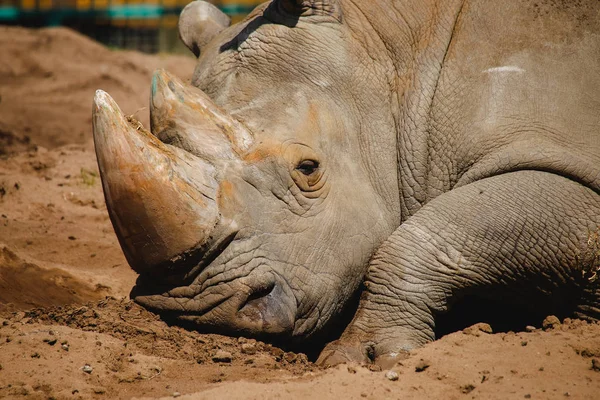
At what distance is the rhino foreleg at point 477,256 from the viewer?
15.4 ft

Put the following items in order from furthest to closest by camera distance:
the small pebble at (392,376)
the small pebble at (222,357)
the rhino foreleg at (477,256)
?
the rhino foreleg at (477,256) < the small pebble at (222,357) < the small pebble at (392,376)

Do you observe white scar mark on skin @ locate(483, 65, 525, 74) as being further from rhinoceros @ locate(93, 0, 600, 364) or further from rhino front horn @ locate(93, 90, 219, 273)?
rhino front horn @ locate(93, 90, 219, 273)

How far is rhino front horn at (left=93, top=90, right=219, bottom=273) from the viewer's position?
13.8 ft

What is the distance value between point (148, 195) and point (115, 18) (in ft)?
34.6

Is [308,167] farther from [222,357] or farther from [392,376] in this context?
[392,376]

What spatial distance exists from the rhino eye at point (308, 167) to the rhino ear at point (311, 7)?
2.92 ft

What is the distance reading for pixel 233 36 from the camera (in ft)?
17.1

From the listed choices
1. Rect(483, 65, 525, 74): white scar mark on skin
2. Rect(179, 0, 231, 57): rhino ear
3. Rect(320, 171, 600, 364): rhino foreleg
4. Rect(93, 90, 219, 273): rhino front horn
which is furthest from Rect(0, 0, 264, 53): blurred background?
Rect(93, 90, 219, 273): rhino front horn

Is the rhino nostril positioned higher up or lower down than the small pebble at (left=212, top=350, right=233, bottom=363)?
higher up

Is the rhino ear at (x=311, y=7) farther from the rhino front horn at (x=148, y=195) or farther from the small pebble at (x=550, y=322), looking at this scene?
the small pebble at (x=550, y=322)

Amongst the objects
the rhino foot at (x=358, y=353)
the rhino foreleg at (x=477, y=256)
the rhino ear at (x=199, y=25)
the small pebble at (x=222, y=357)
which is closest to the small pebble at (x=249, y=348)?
the small pebble at (x=222, y=357)

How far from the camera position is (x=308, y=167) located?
478 centimetres

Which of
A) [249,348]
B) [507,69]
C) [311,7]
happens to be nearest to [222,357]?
[249,348]

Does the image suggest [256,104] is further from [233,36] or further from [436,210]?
[436,210]
